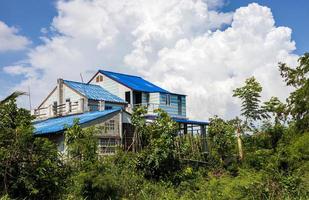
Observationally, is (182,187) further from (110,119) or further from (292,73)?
(110,119)

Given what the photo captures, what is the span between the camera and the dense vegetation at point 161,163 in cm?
1091

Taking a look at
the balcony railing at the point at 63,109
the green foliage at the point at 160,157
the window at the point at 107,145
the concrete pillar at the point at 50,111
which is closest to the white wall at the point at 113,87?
the balcony railing at the point at 63,109

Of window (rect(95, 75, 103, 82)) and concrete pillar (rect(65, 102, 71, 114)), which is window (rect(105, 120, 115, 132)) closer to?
concrete pillar (rect(65, 102, 71, 114))

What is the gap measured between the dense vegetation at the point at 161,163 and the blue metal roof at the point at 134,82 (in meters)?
11.0

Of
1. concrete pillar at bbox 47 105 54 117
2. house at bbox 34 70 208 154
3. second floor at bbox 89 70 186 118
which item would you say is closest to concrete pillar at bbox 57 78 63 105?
house at bbox 34 70 208 154

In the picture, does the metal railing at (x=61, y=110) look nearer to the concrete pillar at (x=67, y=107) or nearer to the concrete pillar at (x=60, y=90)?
the concrete pillar at (x=67, y=107)

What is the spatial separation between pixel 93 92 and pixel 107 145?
35.5 feet

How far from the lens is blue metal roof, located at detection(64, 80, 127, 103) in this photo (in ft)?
96.6

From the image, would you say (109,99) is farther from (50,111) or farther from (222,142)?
(222,142)

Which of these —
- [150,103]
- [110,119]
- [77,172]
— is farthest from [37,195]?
[150,103]

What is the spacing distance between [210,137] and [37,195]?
12.9 m

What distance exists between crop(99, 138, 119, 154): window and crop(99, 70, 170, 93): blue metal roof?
34.2 feet

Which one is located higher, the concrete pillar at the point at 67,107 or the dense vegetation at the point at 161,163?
the concrete pillar at the point at 67,107

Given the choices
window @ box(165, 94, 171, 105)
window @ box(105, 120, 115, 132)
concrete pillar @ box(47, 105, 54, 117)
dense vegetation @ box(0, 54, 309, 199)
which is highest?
window @ box(165, 94, 171, 105)
